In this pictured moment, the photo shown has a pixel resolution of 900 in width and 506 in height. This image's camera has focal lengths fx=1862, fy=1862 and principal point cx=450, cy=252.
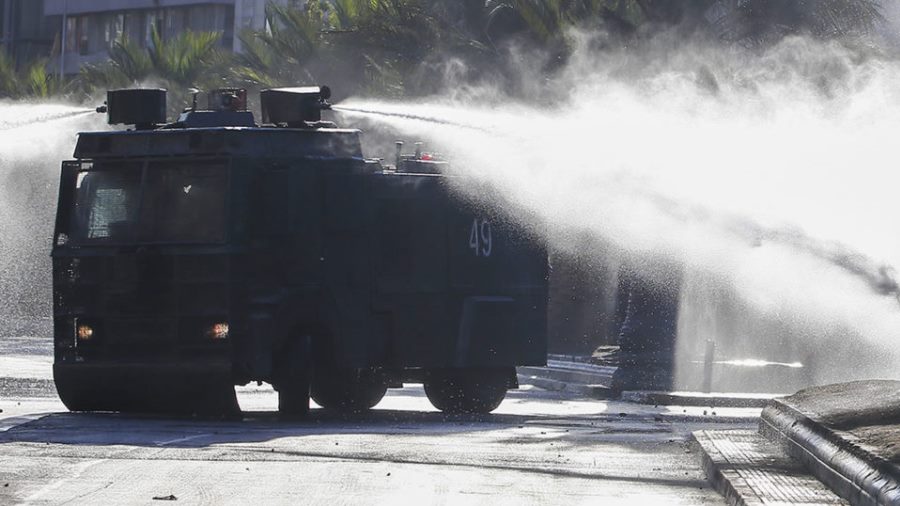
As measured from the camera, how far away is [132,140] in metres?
16.0

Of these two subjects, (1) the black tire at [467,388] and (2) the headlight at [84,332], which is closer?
(2) the headlight at [84,332]

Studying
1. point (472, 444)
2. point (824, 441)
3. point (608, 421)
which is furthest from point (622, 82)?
point (824, 441)

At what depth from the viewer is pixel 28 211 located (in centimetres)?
4516

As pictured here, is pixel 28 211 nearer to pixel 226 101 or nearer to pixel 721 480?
pixel 226 101

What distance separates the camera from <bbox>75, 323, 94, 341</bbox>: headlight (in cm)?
1554

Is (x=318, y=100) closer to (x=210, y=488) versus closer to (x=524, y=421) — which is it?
(x=524, y=421)

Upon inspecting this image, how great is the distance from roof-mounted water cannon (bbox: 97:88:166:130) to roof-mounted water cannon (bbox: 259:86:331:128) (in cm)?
90

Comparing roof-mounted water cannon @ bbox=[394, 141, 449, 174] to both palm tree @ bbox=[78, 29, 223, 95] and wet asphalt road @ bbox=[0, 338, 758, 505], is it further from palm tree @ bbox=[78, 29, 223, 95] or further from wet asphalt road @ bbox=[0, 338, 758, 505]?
palm tree @ bbox=[78, 29, 223, 95]

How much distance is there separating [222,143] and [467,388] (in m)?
3.80

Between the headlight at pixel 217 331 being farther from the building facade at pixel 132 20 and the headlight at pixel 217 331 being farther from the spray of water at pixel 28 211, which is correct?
the building facade at pixel 132 20

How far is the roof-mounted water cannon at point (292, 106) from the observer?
54.5ft

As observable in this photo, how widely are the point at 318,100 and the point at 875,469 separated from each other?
8943mm

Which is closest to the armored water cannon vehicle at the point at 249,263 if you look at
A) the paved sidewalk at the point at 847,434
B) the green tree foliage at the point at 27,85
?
the paved sidewalk at the point at 847,434

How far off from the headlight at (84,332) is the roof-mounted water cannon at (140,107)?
1.97 metres
